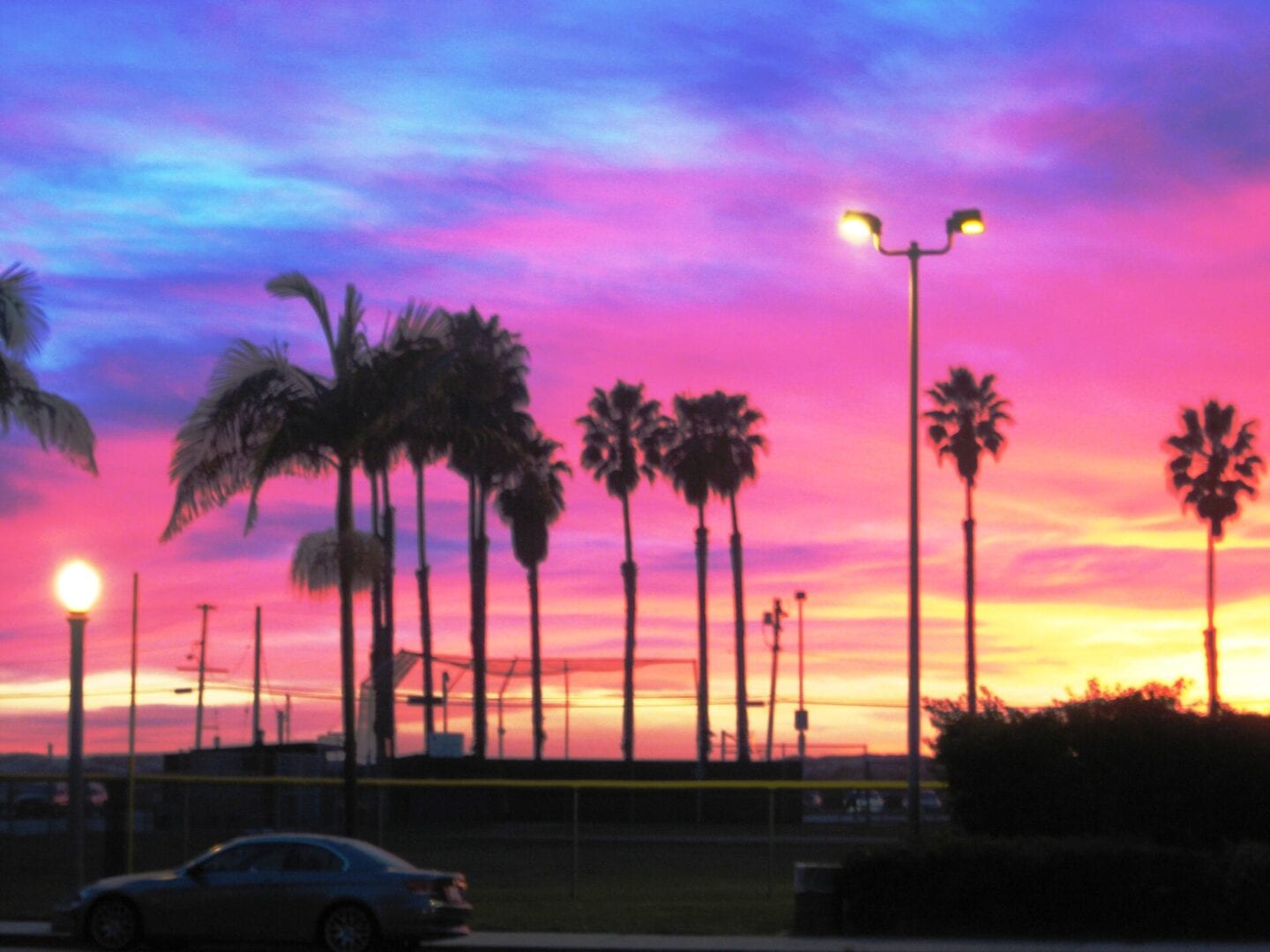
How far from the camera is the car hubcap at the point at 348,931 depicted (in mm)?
18781

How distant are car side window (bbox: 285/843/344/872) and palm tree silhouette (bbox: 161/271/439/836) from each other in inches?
190

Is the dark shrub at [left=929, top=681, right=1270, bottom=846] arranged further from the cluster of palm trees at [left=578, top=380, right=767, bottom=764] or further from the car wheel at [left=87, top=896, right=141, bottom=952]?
the cluster of palm trees at [left=578, top=380, right=767, bottom=764]

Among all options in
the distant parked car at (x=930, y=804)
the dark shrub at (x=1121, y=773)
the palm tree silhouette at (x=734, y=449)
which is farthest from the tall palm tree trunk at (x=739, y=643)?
the dark shrub at (x=1121, y=773)

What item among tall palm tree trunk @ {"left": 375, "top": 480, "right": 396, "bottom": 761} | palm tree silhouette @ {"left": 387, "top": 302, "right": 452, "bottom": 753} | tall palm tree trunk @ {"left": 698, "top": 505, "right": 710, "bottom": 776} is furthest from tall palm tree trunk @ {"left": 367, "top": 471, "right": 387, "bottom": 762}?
palm tree silhouette @ {"left": 387, "top": 302, "right": 452, "bottom": 753}

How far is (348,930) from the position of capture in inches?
742

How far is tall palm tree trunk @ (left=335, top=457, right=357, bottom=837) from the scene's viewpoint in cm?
2391

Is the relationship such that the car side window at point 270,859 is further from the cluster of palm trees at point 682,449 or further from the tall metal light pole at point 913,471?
the cluster of palm trees at point 682,449

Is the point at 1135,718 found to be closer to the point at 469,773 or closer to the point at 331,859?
the point at 331,859

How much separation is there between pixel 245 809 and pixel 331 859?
26347 mm

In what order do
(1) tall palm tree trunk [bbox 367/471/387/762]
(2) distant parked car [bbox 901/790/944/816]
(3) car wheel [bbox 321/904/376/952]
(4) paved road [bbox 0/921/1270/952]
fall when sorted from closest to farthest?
1. (3) car wheel [bbox 321/904/376/952]
2. (4) paved road [bbox 0/921/1270/952]
3. (2) distant parked car [bbox 901/790/944/816]
4. (1) tall palm tree trunk [bbox 367/471/387/762]

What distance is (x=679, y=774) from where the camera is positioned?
64.5 metres

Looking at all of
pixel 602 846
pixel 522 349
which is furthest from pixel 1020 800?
pixel 522 349

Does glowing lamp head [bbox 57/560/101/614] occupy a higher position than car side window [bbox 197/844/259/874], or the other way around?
glowing lamp head [bbox 57/560/101/614]

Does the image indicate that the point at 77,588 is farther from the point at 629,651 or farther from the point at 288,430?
the point at 629,651
